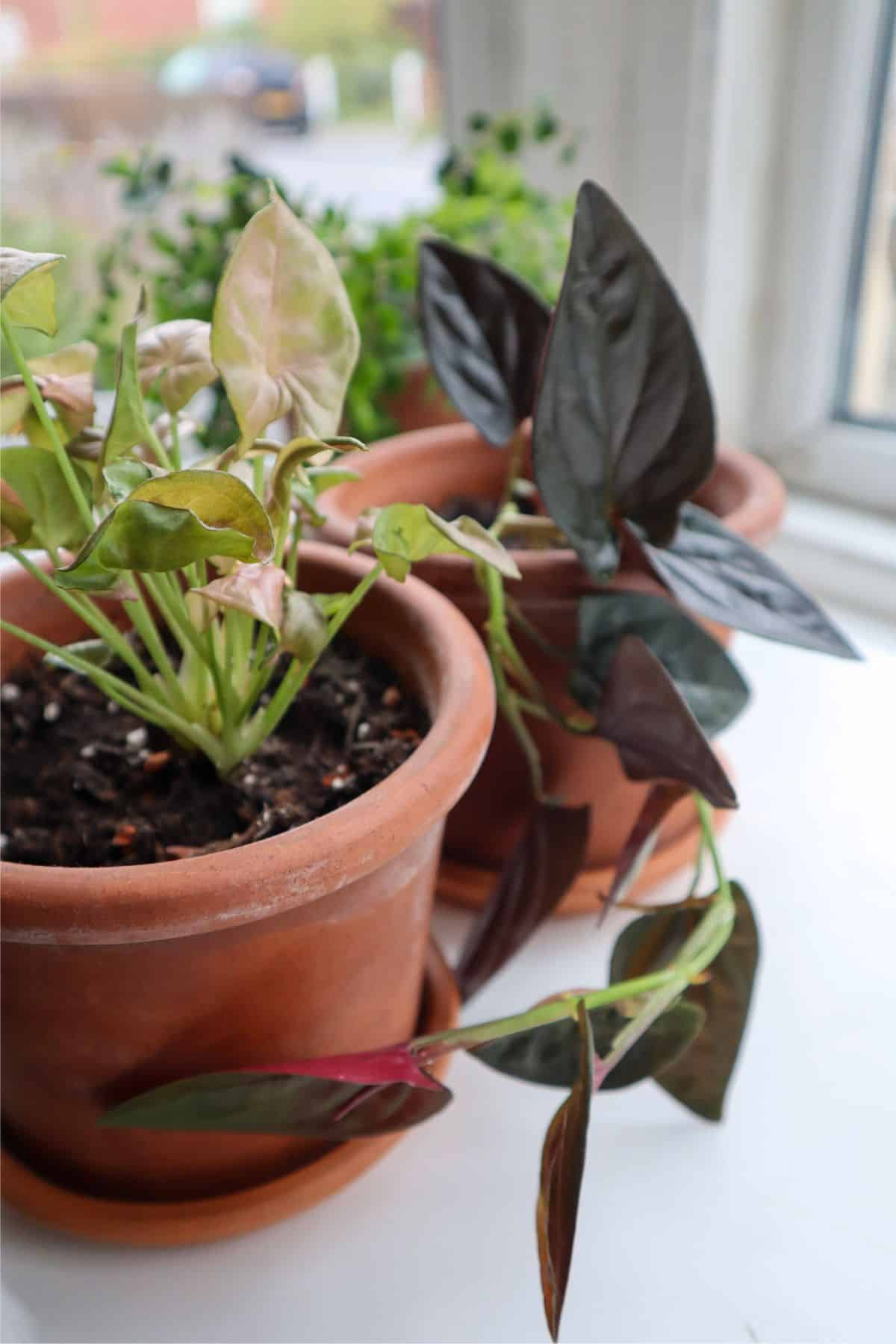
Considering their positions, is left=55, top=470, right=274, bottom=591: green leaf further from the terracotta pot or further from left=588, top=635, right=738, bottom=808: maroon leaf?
left=588, top=635, right=738, bottom=808: maroon leaf

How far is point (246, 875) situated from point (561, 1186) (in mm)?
152

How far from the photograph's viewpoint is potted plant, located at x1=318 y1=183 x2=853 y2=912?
527 mm

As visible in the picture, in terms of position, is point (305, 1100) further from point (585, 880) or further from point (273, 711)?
point (585, 880)

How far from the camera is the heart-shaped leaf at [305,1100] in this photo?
0.45 meters

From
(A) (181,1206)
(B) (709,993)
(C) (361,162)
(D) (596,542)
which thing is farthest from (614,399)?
(C) (361,162)

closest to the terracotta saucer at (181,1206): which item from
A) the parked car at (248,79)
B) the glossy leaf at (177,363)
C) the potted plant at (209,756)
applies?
the potted plant at (209,756)

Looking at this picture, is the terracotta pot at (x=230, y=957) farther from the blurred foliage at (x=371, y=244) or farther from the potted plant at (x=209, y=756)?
the blurred foliage at (x=371, y=244)

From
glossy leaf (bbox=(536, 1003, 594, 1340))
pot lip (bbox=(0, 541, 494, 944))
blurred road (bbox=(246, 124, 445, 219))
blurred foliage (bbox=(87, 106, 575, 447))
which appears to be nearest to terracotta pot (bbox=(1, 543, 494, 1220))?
pot lip (bbox=(0, 541, 494, 944))

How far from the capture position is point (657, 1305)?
0.48m

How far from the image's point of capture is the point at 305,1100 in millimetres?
458

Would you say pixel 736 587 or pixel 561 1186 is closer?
pixel 561 1186

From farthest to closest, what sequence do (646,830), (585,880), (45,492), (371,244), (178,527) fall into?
(371,244)
(585,880)
(646,830)
(45,492)
(178,527)

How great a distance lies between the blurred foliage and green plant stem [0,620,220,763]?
380 millimetres

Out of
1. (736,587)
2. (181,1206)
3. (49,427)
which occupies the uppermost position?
(49,427)
